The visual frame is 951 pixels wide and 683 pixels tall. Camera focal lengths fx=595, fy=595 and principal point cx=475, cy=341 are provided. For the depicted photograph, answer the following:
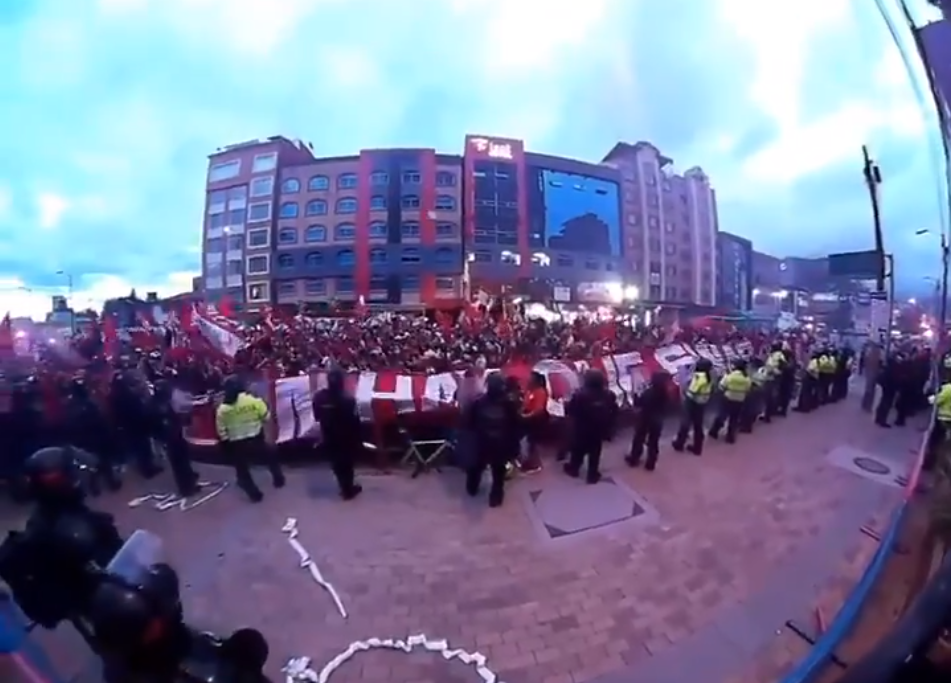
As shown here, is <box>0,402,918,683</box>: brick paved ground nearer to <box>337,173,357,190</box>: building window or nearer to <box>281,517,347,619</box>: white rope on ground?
<box>281,517,347,619</box>: white rope on ground

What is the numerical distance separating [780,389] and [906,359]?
23cm

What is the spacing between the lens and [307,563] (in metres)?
0.74

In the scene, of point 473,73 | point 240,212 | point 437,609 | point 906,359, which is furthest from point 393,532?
point 906,359

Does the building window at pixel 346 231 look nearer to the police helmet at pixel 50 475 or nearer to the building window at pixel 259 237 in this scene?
the building window at pixel 259 237

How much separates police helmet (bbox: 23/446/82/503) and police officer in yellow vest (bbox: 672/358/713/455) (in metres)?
0.74

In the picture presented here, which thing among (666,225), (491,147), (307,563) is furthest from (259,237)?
(666,225)

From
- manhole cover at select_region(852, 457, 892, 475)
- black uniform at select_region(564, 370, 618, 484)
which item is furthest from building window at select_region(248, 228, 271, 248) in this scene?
manhole cover at select_region(852, 457, 892, 475)

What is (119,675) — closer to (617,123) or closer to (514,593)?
(514,593)

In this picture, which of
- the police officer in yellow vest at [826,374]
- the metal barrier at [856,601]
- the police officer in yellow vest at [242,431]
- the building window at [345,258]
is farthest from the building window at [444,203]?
the metal barrier at [856,601]

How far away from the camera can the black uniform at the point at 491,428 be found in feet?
2.38

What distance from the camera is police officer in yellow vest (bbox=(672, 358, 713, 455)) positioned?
2.63ft

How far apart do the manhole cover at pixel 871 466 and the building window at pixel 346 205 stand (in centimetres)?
85

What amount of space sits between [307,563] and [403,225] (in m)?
0.43

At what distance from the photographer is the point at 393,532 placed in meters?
0.76
